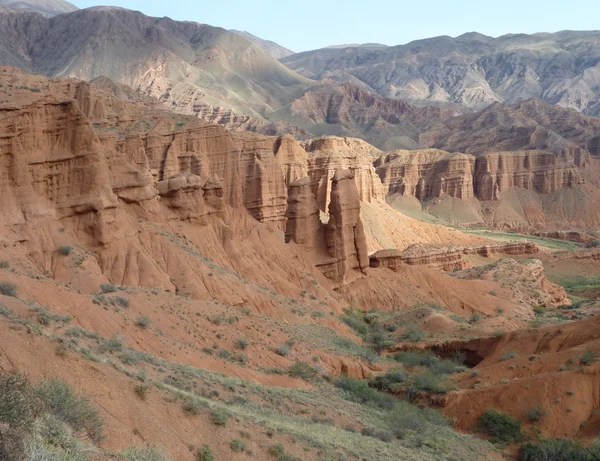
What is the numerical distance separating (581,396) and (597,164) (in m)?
123

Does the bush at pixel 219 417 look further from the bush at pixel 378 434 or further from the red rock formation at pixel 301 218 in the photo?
the red rock formation at pixel 301 218

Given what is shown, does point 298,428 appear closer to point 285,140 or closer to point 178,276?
point 178,276

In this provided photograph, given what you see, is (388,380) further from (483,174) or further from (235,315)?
(483,174)

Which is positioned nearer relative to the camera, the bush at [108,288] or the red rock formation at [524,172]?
the bush at [108,288]

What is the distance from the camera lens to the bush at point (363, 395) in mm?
26625

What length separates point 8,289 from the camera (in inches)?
825

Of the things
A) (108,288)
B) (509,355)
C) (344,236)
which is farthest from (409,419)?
(344,236)

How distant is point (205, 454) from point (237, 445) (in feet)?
3.17

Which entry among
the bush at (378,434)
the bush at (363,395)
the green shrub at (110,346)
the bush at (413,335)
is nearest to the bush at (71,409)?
the green shrub at (110,346)

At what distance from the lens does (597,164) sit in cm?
13650

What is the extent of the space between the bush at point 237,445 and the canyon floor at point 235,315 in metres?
0.03

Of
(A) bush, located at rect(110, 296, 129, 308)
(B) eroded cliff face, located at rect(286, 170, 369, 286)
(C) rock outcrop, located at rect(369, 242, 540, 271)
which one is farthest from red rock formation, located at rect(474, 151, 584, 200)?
(A) bush, located at rect(110, 296, 129, 308)

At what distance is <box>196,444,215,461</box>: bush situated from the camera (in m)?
12.8

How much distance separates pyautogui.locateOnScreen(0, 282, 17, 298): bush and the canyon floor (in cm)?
6
